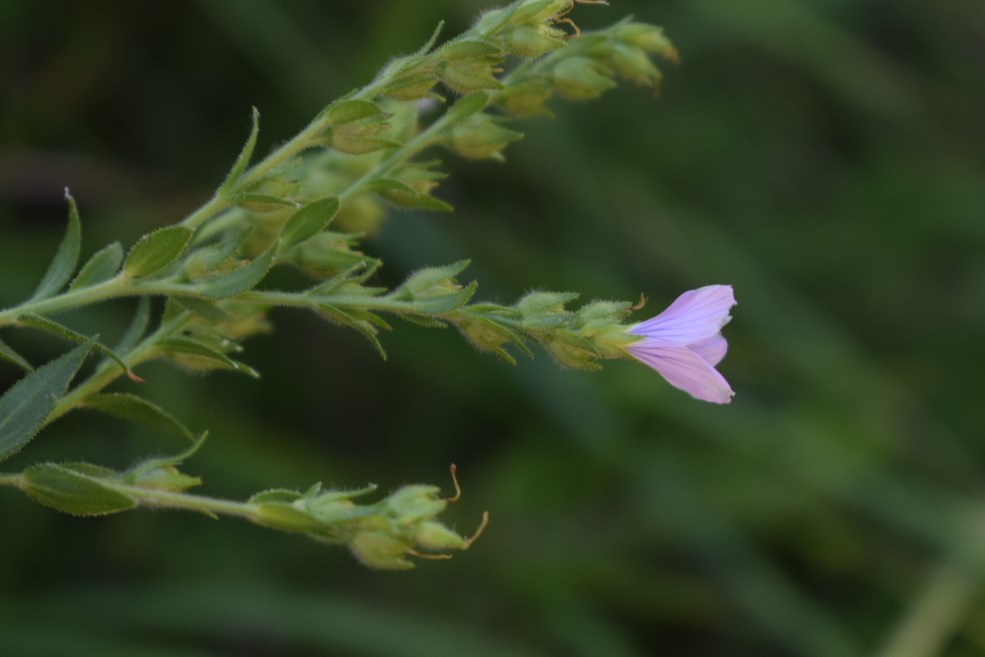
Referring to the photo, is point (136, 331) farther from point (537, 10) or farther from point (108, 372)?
point (537, 10)

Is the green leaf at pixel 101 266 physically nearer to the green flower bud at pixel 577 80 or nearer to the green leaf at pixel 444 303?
the green leaf at pixel 444 303

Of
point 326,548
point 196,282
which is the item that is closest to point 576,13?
point 326,548

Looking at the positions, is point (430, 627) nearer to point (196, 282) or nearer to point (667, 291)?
point (667, 291)

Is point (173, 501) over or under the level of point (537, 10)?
under

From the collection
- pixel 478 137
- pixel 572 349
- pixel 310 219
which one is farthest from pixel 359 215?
pixel 572 349

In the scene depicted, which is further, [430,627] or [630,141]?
[630,141]

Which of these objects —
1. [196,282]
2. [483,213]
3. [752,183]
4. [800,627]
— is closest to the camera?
[196,282]

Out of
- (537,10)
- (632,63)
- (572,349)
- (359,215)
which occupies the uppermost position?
(632,63)
